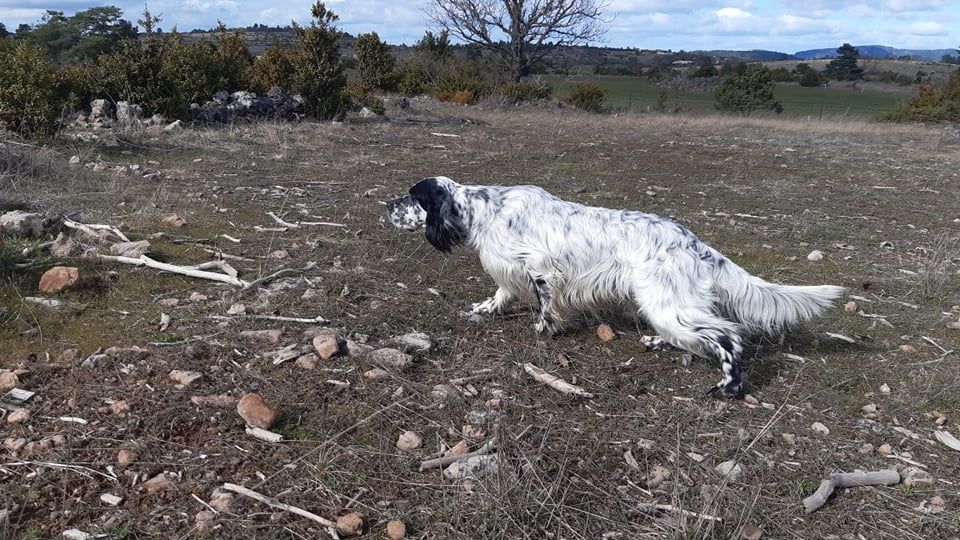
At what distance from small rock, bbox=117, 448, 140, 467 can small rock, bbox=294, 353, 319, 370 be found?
3.51 ft

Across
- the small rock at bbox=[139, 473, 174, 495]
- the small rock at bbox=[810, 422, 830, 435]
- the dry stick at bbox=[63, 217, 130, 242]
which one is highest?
the dry stick at bbox=[63, 217, 130, 242]

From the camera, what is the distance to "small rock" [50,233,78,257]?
5.58 meters

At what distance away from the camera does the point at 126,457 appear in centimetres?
315

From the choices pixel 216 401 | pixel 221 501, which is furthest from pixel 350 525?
pixel 216 401

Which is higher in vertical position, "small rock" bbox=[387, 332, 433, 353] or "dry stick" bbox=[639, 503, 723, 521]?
"small rock" bbox=[387, 332, 433, 353]

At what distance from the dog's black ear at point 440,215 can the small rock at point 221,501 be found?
261cm

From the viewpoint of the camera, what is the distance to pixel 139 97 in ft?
46.3

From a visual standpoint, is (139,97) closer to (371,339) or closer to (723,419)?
(371,339)

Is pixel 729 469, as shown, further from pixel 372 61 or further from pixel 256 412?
pixel 372 61

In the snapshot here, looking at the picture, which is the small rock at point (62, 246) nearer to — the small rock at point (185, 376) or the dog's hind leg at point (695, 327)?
the small rock at point (185, 376)

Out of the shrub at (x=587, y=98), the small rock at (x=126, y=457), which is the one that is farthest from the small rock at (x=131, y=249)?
the shrub at (x=587, y=98)

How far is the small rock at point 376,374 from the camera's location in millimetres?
4035

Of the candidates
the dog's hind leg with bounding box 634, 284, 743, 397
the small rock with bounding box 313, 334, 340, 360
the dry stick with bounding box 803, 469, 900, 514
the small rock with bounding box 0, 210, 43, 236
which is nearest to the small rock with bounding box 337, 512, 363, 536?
the small rock with bounding box 313, 334, 340, 360

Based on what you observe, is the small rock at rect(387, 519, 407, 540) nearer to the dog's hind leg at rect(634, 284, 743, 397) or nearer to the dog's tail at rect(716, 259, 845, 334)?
the dog's hind leg at rect(634, 284, 743, 397)
